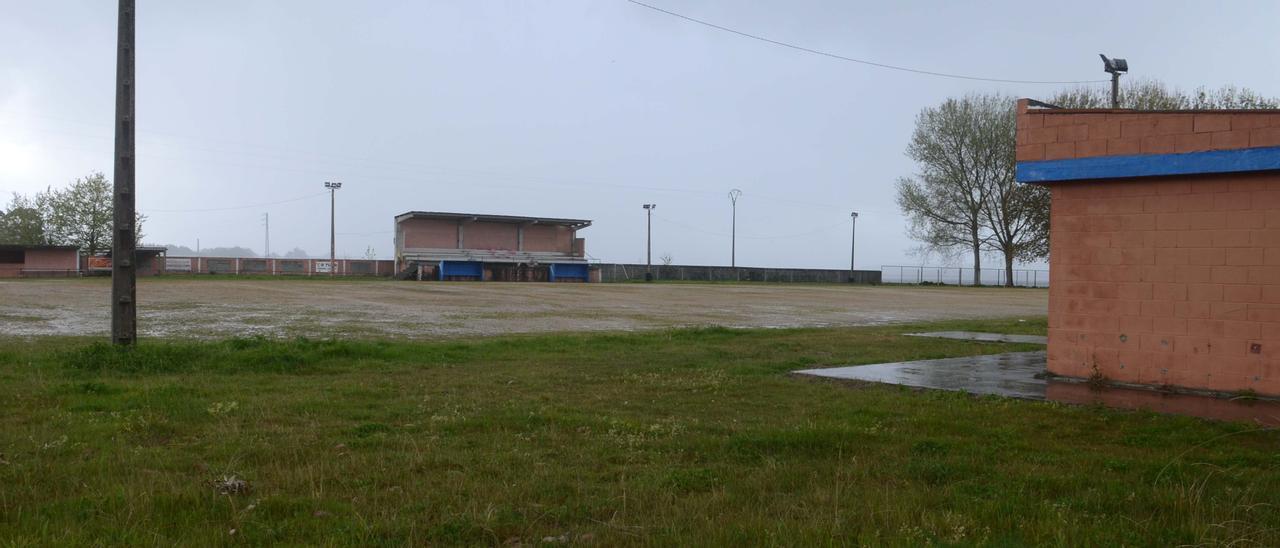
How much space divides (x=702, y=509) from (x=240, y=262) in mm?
79478

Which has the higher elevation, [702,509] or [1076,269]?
[1076,269]

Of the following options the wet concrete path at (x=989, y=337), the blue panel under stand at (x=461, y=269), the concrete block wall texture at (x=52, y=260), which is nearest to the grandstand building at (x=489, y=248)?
the blue panel under stand at (x=461, y=269)

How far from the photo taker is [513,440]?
6.48 m

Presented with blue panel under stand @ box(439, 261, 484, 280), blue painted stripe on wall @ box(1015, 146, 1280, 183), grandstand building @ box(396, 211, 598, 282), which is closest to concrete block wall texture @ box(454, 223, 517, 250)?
grandstand building @ box(396, 211, 598, 282)

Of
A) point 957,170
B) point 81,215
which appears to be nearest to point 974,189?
point 957,170

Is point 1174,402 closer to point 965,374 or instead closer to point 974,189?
point 965,374

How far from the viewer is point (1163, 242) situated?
9672 mm

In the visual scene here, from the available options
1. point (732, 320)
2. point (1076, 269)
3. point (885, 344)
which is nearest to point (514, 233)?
point (732, 320)

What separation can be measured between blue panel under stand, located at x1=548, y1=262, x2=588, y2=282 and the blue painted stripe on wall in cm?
6275

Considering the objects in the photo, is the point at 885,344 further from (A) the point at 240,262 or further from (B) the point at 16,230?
(B) the point at 16,230

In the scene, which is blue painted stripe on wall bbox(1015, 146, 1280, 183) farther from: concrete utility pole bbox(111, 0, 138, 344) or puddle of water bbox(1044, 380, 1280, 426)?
concrete utility pole bbox(111, 0, 138, 344)

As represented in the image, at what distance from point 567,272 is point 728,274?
21245 mm

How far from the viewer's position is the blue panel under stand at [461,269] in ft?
227

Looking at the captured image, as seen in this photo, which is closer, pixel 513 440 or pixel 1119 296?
pixel 513 440
